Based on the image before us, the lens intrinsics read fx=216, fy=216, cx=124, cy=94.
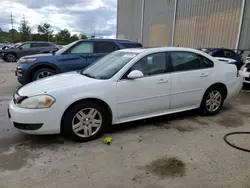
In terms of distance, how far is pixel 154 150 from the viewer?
10.5ft

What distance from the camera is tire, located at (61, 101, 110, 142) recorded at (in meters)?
3.30

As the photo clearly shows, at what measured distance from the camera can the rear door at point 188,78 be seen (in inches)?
161

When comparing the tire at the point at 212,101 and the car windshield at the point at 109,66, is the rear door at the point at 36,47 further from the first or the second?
the tire at the point at 212,101

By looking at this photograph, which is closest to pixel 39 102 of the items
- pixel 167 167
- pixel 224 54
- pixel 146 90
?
pixel 146 90

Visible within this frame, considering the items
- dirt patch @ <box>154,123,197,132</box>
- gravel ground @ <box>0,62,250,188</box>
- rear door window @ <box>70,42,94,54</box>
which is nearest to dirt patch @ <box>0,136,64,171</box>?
gravel ground @ <box>0,62,250,188</box>

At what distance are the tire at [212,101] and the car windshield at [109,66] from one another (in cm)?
182

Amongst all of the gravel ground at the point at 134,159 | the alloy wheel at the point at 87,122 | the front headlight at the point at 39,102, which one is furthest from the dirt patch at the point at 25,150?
the front headlight at the point at 39,102

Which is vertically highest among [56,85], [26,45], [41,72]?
[26,45]

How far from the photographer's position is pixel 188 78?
419 centimetres

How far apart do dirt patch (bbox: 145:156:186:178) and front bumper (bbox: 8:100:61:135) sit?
150 cm

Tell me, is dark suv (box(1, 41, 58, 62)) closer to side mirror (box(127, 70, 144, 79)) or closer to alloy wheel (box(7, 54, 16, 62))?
alloy wheel (box(7, 54, 16, 62))

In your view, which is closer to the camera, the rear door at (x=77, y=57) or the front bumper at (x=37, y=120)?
the front bumper at (x=37, y=120)

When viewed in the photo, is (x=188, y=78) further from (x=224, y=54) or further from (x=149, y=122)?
(x=224, y=54)

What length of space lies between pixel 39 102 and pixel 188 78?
2.72m
